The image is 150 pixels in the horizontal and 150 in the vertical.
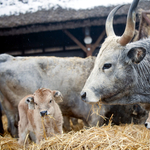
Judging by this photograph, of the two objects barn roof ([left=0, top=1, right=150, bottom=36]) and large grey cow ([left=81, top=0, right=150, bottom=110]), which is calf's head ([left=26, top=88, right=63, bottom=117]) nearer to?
large grey cow ([left=81, top=0, right=150, bottom=110])

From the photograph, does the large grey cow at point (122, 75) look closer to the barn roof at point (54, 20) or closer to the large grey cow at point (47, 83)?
the large grey cow at point (47, 83)

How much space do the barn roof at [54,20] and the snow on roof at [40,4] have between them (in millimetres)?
270

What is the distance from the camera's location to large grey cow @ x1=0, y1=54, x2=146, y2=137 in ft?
13.7

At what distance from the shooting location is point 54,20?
6.71m

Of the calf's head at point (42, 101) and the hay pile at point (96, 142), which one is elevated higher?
the calf's head at point (42, 101)

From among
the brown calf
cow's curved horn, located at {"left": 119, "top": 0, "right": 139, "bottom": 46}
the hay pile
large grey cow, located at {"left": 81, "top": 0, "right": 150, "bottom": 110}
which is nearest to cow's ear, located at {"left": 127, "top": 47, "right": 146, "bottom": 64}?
large grey cow, located at {"left": 81, "top": 0, "right": 150, "bottom": 110}

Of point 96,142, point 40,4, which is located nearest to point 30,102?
point 96,142

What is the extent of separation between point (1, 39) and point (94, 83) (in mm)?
7355

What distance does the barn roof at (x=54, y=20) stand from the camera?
671cm

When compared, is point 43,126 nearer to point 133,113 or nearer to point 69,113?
point 69,113

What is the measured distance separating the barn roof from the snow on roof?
270mm

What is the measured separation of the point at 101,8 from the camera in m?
6.97

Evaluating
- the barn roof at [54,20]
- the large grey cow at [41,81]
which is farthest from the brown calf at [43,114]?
the barn roof at [54,20]

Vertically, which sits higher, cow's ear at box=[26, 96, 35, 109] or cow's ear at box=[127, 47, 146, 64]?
cow's ear at box=[127, 47, 146, 64]
